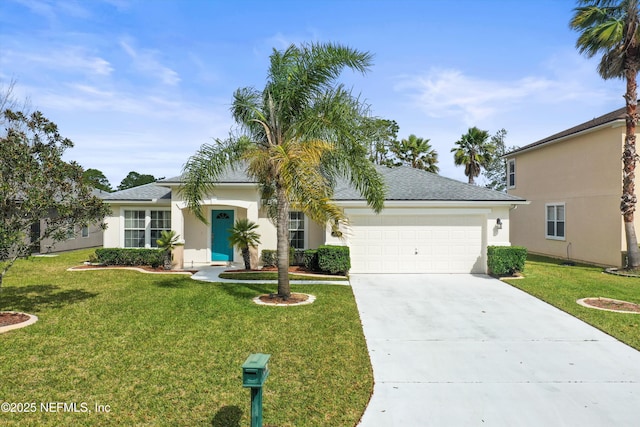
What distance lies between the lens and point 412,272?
13758mm

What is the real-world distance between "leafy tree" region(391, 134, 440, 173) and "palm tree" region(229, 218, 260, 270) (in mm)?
22600

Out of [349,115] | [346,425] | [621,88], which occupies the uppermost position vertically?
[621,88]

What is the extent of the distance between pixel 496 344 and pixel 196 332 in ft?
18.2

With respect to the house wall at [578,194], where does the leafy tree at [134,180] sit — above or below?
above

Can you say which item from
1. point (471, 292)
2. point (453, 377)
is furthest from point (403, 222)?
point (453, 377)

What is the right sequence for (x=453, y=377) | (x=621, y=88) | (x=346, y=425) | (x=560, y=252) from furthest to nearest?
(x=560, y=252) < (x=621, y=88) < (x=453, y=377) < (x=346, y=425)

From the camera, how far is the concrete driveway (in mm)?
4250

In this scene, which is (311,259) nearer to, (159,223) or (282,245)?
(282,245)

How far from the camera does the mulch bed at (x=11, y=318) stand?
282 inches

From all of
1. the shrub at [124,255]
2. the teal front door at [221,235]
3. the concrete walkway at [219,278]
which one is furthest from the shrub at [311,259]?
the shrub at [124,255]

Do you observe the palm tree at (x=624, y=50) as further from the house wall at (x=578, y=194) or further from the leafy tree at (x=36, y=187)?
the leafy tree at (x=36, y=187)

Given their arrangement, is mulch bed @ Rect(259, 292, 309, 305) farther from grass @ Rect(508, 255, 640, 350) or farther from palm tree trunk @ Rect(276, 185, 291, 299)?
grass @ Rect(508, 255, 640, 350)

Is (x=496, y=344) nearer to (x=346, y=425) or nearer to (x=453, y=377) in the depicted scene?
(x=453, y=377)

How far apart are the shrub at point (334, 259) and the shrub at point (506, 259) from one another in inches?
203
